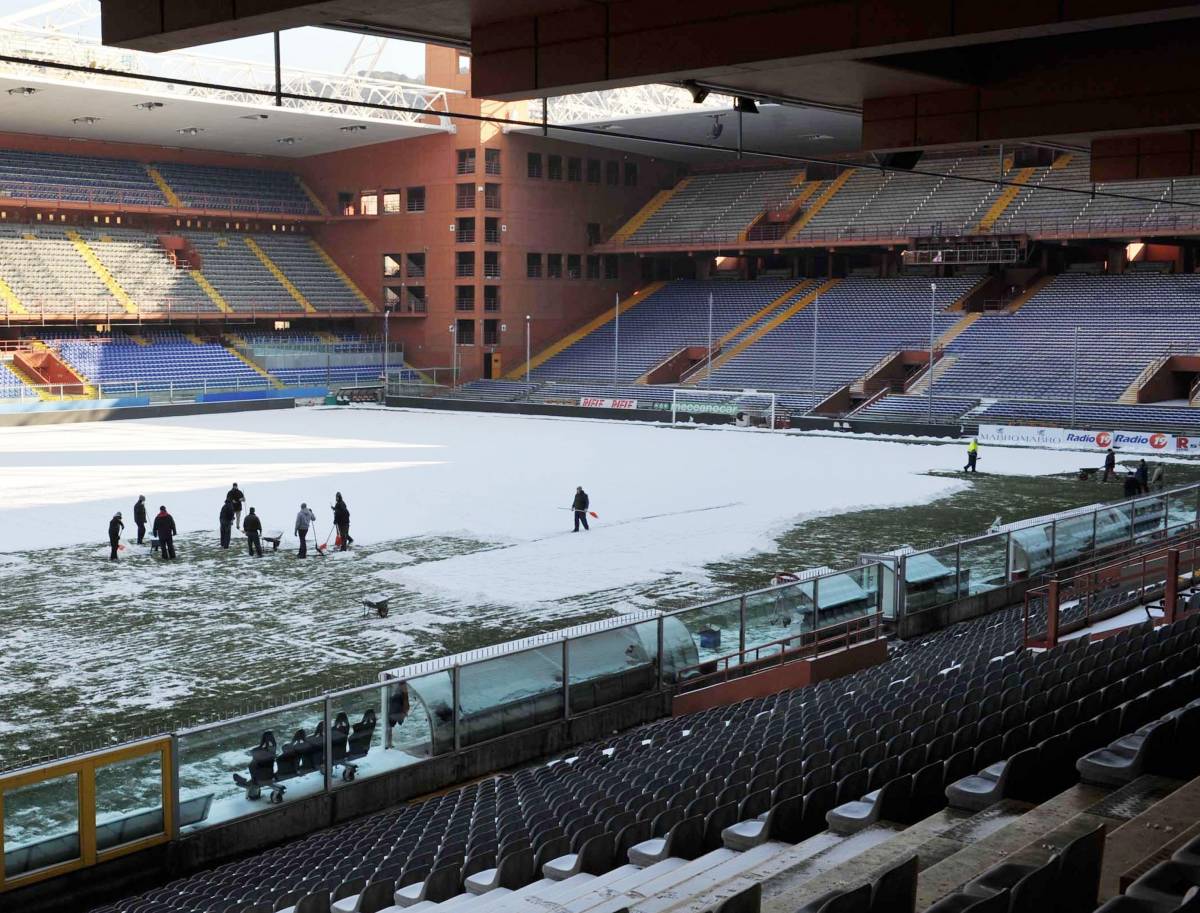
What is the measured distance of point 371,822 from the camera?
12.0 meters

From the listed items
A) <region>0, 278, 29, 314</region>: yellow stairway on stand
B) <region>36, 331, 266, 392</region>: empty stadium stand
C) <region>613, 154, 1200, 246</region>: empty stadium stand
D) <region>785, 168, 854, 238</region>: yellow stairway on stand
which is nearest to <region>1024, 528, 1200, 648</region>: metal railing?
<region>613, 154, 1200, 246</region>: empty stadium stand

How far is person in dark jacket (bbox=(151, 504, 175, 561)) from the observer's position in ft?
79.2

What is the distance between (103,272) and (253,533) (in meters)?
43.9

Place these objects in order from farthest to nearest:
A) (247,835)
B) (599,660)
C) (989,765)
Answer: (599,660) → (247,835) → (989,765)

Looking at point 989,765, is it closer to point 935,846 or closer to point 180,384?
point 935,846

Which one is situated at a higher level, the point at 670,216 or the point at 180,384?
the point at 670,216

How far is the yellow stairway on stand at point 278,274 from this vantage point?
227 feet

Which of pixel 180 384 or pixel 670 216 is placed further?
pixel 670 216

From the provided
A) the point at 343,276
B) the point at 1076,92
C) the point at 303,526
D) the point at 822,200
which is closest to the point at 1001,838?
the point at 1076,92

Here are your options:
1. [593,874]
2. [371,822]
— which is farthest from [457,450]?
[593,874]

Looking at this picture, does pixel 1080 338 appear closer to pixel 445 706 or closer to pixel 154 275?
pixel 154 275

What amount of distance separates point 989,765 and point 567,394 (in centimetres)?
5516

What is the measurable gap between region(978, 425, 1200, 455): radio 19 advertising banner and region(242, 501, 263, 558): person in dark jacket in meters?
30.9

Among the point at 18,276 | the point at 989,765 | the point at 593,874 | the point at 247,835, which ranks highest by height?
the point at 18,276
